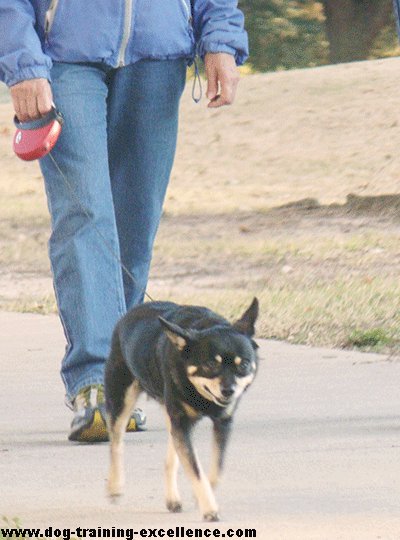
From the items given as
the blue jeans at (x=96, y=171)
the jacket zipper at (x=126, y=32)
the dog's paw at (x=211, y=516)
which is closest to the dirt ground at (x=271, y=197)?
the blue jeans at (x=96, y=171)

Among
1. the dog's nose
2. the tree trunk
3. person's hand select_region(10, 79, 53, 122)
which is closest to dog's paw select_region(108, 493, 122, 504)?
the dog's nose

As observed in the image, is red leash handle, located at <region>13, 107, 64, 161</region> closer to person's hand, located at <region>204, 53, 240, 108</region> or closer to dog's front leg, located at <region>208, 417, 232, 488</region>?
person's hand, located at <region>204, 53, 240, 108</region>

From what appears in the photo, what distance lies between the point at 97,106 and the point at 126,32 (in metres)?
0.29

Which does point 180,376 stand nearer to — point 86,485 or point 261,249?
point 86,485

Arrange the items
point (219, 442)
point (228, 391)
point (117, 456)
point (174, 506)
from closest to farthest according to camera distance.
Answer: point (228, 391)
point (219, 442)
point (174, 506)
point (117, 456)

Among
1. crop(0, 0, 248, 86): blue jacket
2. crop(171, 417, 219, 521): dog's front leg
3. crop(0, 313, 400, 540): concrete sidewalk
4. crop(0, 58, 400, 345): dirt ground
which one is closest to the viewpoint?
crop(171, 417, 219, 521): dog's front leg

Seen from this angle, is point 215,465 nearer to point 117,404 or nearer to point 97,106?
point 117,404

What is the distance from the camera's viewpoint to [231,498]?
4555mm

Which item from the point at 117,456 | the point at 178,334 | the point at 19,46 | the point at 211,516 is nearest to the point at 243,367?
the point at 178,334

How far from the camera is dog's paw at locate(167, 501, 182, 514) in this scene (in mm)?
4328

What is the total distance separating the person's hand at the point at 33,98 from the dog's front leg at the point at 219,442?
1599mm

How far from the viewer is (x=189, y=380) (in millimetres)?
4070

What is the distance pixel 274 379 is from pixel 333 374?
0.28 meters

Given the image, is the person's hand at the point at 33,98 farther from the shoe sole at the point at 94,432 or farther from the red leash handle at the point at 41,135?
the shoe sole at the point at 94,432
